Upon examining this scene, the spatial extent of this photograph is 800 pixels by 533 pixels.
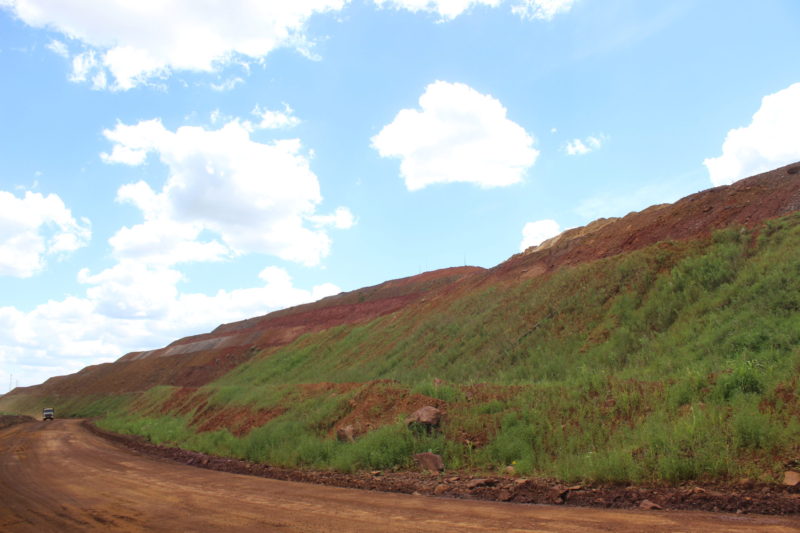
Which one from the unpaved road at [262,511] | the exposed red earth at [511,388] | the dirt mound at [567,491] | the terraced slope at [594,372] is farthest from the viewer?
the terraced slope at [594,372]

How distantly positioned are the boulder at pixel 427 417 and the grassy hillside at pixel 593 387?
0.29 metres

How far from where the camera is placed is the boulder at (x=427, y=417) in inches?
437

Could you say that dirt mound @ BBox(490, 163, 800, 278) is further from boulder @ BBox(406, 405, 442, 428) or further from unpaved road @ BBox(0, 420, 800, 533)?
unpaved road @ BBox(0, 420, 800, 533)

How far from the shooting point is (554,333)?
1814 cm

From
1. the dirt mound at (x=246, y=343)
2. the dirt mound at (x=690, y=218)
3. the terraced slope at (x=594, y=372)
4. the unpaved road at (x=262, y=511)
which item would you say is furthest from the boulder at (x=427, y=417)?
the dirt mound at (x=246, y=343)

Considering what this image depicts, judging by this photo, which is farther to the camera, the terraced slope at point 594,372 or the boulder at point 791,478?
the terraced slope at point 594,372

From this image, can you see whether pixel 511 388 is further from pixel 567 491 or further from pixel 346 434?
pixel 567 491

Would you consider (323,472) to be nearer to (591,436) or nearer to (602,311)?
(591,436)

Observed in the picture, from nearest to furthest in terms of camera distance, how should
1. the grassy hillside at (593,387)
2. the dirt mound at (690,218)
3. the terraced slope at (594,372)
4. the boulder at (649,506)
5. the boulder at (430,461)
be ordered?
1. the boulder at (649,506)
2. the grassy hillside at (593,387)
3. the terraced slope at (594,372)
4. the boulder at (430,461)
5. the dirt mound at (690,218)

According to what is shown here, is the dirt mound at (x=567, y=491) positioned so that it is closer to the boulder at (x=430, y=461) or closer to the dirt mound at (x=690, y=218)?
the boulder at (x=430, y=461)

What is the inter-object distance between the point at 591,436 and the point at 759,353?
4688 millimetres

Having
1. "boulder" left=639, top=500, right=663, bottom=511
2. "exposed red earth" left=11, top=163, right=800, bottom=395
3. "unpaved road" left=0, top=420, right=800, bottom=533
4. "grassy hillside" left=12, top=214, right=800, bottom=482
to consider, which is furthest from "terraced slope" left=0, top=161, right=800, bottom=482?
"unpaved road" left=0, top=420, right=800, bottom=533

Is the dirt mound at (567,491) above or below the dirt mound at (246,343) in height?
below

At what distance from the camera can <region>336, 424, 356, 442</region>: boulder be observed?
1224 centimetres
